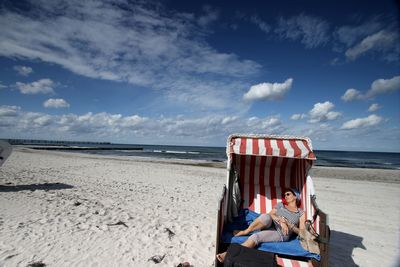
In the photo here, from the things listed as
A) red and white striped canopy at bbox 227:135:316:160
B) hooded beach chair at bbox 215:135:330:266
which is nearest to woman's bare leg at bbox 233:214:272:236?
hooded beach chair at bbox 215:135:330:266

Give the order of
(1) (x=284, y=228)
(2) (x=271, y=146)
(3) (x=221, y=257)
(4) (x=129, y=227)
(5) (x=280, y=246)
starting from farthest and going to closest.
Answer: (4) (x=129, y=227) → (2) (x=271, y=146) → (1) (x=284, y=228) → (5) (x=280, y=246) → (3) (x=221, y=257)

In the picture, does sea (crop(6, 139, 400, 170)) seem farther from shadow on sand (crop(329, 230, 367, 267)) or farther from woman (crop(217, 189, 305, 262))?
woman (crop(217, 189, 305, 262))

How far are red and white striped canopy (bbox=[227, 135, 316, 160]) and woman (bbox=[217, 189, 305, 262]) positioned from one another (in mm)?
935

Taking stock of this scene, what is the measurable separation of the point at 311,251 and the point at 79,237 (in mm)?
3749

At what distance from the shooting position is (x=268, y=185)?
5293mm

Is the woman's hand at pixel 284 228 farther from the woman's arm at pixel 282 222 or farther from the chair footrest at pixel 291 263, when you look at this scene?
the chair footrest at pixel 291 263

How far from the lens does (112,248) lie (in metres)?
3.91

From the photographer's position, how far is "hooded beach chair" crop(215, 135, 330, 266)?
11.3 feet

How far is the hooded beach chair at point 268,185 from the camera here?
3.46 m

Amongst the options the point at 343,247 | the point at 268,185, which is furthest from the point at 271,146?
the point at 343,247

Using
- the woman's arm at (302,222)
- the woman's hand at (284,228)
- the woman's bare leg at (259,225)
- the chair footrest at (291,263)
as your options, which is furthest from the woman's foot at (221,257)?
the woman's arm at (302,222)

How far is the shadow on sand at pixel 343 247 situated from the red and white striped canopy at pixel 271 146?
5.77 feet

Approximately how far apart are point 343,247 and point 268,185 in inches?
68.4

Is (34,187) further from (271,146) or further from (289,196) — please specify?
(289,196)
